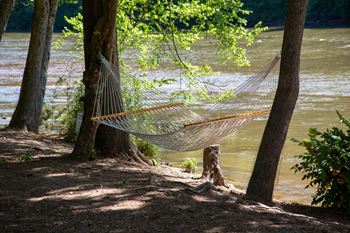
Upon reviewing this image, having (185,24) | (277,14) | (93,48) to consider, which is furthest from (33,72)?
(277,14)

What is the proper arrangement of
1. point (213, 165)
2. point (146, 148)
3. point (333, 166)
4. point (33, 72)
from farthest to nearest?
1. point (33, 72)
2. point (146, 148)
3. point (213, 165)
4. point (333, 166)

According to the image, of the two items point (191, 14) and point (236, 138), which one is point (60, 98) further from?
point (191, 14)

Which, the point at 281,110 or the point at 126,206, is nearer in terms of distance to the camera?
the point at 126,206

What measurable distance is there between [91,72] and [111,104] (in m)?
0.36

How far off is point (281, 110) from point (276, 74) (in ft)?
2.08

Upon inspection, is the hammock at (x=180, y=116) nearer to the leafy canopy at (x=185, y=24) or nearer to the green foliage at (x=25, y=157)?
the green foliage at (x=25, y=157)

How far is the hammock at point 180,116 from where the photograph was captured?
5742mm

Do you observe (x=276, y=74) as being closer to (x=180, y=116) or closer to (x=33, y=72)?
(x=180, y=116)

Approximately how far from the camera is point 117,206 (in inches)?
176

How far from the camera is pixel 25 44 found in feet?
105

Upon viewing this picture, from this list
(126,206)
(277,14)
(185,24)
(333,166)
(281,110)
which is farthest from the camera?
(277,14)

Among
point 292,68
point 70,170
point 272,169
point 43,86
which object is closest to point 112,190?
point 70,170

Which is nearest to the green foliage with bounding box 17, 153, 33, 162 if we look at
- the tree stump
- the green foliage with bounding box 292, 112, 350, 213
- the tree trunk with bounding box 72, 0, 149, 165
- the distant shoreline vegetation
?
the tree trunk with bounding box 72, 0, 149, 165

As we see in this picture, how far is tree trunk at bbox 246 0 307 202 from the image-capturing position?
5.22m
